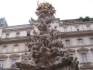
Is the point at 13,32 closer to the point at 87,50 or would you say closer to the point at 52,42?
the point at 87,50

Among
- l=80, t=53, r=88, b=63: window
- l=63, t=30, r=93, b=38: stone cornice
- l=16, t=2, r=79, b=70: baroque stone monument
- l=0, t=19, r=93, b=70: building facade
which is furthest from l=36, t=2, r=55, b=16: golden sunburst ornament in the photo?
l=63, t=30, r=93, b=38: stone cornice

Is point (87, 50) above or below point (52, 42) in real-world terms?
below

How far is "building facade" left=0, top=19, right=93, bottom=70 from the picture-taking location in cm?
2453

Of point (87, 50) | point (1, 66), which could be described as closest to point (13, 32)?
point (1, 66)

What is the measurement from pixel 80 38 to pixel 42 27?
1680 cm

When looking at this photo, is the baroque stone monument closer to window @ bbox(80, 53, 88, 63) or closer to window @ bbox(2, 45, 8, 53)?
window @ bbox(80, 53, 88, 63)

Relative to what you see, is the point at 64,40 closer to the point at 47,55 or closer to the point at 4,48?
the point at 4,48

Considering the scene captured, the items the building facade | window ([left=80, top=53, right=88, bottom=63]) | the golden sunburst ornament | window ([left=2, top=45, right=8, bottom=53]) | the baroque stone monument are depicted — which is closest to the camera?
the baroque stone monument

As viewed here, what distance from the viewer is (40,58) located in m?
8.18

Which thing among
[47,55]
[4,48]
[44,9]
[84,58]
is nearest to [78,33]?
[84,58]

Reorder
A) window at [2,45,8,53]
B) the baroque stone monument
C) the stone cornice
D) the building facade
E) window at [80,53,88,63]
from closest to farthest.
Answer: the baroque stone monument → window at [80,53,88,63] → the building facade → the stone cornice → window at [2,45,8,53]

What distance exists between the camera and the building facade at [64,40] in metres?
24.5

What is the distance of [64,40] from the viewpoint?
26.5 metres

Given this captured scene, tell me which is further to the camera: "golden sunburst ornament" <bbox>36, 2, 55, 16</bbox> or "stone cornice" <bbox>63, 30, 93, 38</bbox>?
"stone cornice" <bbox>63, 30, 93, 38</bbox>
